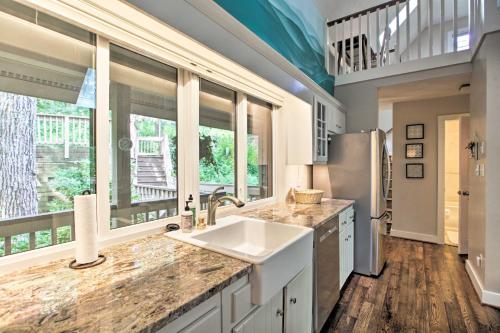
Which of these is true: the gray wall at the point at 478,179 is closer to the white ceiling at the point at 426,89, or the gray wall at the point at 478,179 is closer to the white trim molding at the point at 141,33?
the white ceiling at the point at 426,89

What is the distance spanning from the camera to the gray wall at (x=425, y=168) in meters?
4.09

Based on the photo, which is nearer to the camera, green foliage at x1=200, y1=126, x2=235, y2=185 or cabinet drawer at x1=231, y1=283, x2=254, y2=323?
cabinet drawer at x1=231, y1=283, x2=254, y2=323

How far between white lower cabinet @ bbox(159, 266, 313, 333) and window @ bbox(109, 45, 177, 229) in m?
0.79

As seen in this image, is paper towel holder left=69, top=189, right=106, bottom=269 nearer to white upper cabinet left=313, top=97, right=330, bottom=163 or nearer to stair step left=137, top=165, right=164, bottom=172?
stair step left=137, top=165, right=164, bottom=172

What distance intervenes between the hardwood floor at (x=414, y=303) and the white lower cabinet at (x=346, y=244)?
18cm

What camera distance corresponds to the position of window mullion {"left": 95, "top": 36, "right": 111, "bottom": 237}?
4.10 ft

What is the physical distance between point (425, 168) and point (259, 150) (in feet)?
11.0

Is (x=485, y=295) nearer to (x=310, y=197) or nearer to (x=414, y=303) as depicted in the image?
(x=414, y=303)

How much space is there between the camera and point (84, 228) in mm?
1013

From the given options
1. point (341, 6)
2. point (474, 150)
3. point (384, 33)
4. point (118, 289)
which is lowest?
point (118, 289)

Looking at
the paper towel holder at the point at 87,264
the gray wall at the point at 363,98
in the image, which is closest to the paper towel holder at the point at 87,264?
the paper towel holder at the point at 87,264

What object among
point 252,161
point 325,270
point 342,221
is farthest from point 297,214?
point 252,161

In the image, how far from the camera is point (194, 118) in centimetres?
176

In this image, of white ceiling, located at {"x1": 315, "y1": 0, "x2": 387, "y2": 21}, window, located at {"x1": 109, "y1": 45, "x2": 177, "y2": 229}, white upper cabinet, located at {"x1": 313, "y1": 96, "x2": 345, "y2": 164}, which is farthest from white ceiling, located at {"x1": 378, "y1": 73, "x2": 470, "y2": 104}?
window, located at {"x1": 109, "y1": 45, "x2": 177, "y2": 229}
